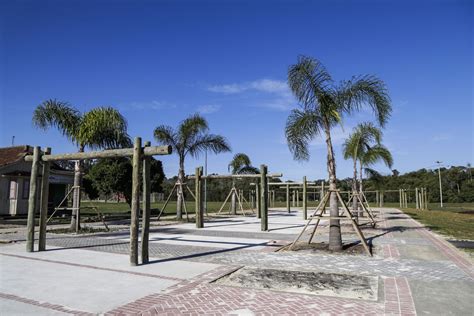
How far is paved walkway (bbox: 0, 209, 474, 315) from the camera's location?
4.66 m

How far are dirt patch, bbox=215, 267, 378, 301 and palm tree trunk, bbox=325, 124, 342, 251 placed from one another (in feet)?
9.37

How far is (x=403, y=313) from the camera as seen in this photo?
175 inches

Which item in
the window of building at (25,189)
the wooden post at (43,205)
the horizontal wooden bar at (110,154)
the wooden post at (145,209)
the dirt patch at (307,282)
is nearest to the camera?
the dirt patch at (307,282)

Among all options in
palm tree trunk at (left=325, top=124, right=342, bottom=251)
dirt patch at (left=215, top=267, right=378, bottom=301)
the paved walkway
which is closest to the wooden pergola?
the paved walkway

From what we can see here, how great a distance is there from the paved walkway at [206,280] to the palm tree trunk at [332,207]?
71cm

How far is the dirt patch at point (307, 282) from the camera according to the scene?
540cm

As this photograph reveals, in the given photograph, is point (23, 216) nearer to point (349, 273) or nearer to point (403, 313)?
point (349, 273)

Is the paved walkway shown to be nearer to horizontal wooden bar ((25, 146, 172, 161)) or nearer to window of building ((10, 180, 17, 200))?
horizontal wooden bar ((25, 146, 172, 161))

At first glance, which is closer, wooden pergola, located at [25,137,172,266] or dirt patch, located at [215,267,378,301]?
Answer: dirt patch, located at [215,267,378,301]

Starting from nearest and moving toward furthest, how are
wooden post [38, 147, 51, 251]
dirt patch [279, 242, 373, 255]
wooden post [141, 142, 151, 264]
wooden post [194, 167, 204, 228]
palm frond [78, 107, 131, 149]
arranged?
wooden post [141, 142, 151, 264], dirt patch [279, 242, 373, 255], wooden post [38, 147, 51, 251], palm frond [78, 107, 131, 149], wooden post [194, 167, 204, 228]

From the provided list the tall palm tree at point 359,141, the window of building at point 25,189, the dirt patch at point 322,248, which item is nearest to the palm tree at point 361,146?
the tall palm tree at point 359,141

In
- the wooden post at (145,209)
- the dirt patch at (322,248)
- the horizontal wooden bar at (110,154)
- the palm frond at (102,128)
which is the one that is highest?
the palm frond at (102,128)

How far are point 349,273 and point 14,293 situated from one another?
550 cm

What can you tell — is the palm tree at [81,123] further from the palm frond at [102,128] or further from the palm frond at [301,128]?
the palm frond at [301,128]
